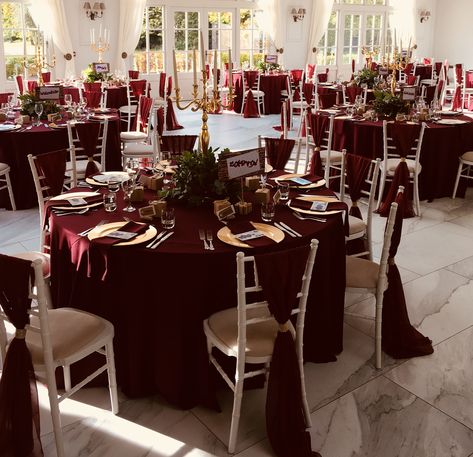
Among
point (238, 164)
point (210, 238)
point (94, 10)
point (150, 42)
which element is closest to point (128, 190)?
point (238, 164)

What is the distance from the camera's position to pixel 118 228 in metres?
2.76

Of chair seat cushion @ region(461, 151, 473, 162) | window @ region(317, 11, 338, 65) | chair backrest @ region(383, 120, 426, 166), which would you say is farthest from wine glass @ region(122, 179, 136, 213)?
window @ region(317, 11, 338, 65)

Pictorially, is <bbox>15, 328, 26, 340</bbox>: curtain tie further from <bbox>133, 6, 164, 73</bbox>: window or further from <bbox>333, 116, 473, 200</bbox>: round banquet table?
<bbox>133, 6, 164, 73</bbox>: window

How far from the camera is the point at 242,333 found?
7.42ft

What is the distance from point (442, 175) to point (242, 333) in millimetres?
4428

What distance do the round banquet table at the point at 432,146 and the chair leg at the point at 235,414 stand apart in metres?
4.05

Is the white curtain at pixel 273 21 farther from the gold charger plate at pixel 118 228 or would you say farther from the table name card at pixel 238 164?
the gold charger plate at pixel 118 228

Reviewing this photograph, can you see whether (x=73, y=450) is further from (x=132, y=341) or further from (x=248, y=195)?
(x=248, y=195)

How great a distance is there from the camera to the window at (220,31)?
521 inches

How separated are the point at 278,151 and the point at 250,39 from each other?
1024 cm

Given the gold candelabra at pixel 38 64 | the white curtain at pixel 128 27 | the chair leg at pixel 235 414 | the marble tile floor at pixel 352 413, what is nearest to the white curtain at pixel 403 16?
the white curtain at pixel 128 27

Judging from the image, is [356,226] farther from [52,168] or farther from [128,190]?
[52,168]

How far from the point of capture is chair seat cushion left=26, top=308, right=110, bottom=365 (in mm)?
2334

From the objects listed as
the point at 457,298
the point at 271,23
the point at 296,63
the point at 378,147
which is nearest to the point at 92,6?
the point at 271,23
